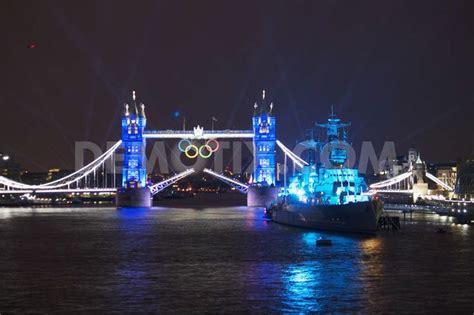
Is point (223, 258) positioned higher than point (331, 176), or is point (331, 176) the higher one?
point (331, 176)

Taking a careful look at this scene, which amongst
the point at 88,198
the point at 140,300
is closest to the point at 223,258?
the point at 140,300

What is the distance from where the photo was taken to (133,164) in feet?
411

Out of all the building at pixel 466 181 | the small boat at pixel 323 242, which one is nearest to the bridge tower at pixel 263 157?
the building at pixel 466 181

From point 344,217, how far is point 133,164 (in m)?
75.6

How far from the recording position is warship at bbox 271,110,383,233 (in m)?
52.8

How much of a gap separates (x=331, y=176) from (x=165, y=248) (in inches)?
649

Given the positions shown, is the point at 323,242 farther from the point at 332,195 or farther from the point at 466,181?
the point at 466,181

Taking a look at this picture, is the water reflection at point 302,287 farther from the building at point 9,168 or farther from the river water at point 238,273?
the building at point 9,168

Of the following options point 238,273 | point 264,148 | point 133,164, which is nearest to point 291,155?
point 264,148

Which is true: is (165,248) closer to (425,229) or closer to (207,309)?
(207,309)

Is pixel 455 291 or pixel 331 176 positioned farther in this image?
pixel 331 176

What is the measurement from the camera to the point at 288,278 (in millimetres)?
31266

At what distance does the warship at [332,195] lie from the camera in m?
52.8

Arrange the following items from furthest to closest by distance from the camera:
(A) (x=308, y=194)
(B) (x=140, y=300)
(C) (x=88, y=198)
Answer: (C) (x=88, y=198) → (A) (x=308, y=194) → (B) (x=140, y=300)
